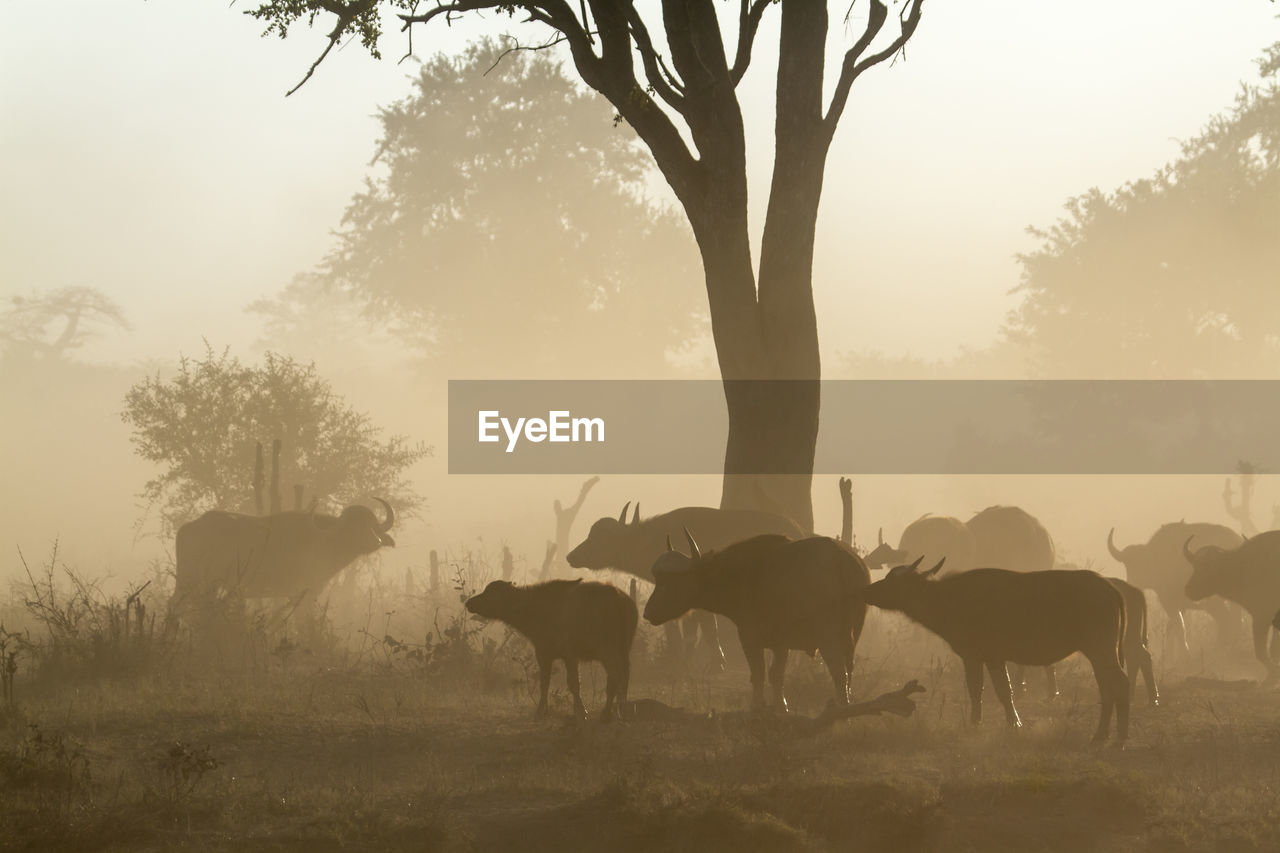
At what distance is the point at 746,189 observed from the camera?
49.4 ft

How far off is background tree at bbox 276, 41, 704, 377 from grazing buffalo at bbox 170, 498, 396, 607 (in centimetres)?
2749

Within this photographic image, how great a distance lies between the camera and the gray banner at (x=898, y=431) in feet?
132

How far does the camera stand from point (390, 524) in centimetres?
1844

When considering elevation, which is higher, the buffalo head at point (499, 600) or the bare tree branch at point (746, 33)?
the bare tree branch at point (746, 33)

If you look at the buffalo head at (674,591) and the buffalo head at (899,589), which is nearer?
the buffalo head at (899,589)

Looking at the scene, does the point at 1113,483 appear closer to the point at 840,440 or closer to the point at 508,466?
the point at 840,440

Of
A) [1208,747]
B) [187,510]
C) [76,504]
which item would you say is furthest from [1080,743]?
[76,504]

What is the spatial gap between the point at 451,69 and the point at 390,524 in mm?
30819

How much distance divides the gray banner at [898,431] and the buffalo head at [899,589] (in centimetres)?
2975

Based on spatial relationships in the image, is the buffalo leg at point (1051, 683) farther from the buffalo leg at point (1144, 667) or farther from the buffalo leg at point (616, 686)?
the buffalo leg at point (616, 686)

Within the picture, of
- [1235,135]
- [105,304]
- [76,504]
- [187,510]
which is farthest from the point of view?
[105,304]

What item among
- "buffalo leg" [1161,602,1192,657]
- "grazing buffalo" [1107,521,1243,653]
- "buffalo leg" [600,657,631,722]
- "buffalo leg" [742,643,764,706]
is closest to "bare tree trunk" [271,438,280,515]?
"buffalo leg" [600,657,631,722]

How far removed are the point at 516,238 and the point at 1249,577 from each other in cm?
3413

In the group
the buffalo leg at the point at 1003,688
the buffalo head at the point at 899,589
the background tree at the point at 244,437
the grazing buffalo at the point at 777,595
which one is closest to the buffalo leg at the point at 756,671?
the grazing buffalo at the point at 777,595
